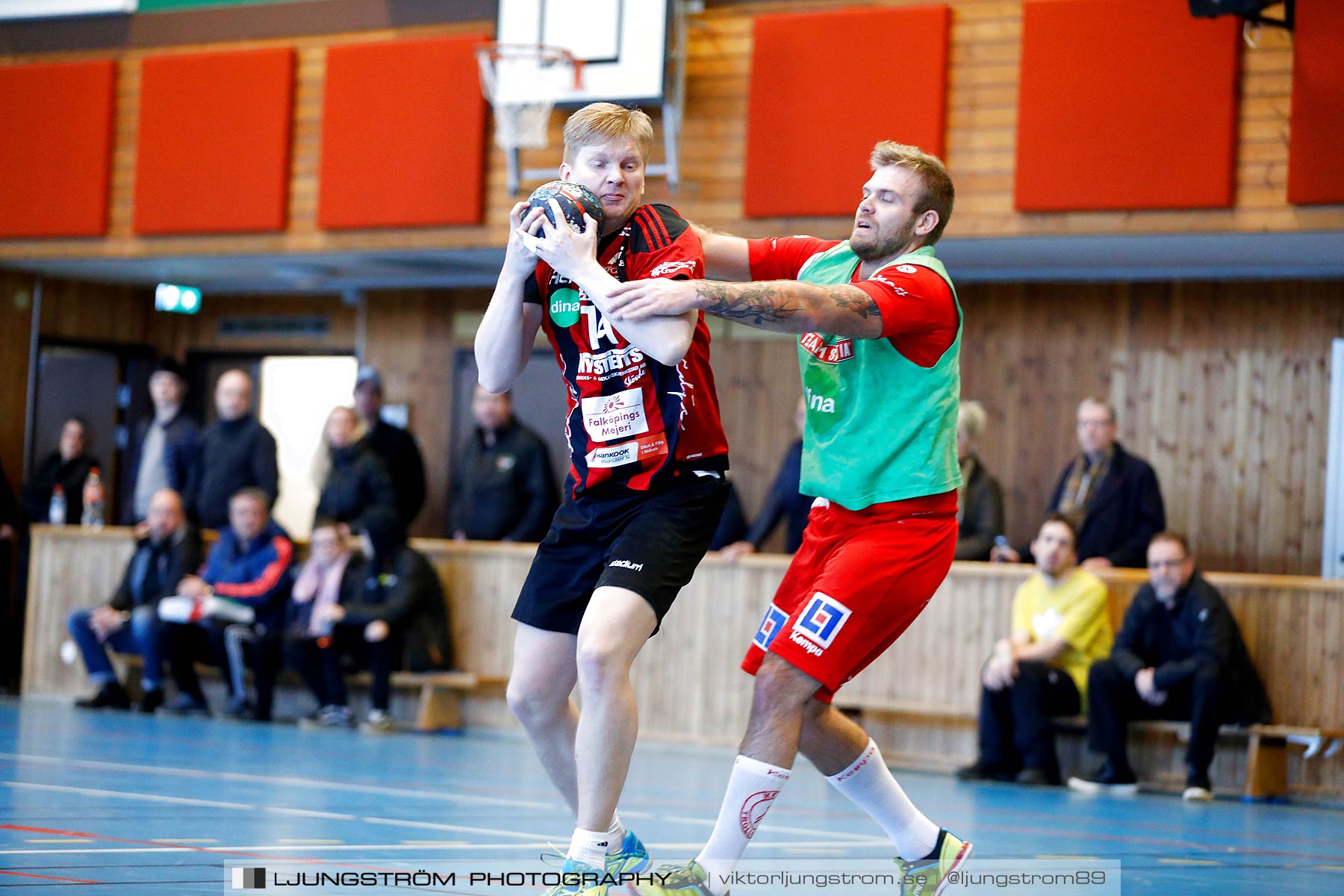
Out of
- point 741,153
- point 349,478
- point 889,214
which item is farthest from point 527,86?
point 889,214

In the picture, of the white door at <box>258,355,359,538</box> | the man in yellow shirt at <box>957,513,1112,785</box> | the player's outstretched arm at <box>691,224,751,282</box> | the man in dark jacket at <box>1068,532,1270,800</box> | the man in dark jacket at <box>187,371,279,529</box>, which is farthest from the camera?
the white door at <box>258,355,359,538</box>

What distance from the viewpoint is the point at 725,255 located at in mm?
4383

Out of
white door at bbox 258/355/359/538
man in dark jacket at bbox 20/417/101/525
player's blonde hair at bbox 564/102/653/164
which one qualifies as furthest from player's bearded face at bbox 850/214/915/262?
white door at bbox 258/355/359/538

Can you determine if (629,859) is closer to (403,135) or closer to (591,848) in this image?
(591,848)

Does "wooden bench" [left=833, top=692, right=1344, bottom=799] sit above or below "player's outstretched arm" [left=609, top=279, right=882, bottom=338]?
below

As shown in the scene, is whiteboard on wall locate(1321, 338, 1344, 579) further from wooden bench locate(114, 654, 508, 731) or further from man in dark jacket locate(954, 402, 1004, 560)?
wooden bench locate(114, 654, 508, 731)

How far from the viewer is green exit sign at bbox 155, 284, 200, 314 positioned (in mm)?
14523

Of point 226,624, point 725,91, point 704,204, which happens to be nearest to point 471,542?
point 226,624

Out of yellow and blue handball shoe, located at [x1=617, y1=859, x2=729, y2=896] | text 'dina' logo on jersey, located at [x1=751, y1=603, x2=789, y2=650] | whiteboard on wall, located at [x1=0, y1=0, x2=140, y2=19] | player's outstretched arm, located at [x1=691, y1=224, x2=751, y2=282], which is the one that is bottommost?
yellow and blue handball shoe, located at [x1=617, y1=859, x2=729, y2=896]

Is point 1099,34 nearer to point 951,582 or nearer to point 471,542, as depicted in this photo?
point 951,582

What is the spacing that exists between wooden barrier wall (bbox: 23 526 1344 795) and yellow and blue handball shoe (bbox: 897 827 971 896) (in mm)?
5268

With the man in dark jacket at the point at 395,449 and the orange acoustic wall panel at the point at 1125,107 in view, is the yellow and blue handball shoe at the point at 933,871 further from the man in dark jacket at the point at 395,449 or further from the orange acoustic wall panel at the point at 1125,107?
the man in dark jacket at the point at 395,449

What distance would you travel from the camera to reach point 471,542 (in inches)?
436

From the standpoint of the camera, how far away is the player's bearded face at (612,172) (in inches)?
151
